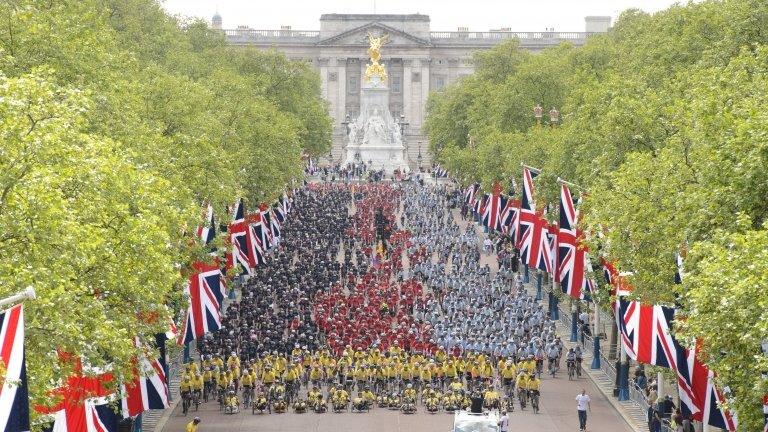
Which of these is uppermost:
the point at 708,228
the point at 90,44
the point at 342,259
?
the point at 90,44

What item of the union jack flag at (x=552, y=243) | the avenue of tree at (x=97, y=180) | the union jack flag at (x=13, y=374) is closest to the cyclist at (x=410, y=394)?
the avenue of tree at (x=97, y=180)

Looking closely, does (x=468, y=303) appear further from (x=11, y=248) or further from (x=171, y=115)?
(x=11, y=248)

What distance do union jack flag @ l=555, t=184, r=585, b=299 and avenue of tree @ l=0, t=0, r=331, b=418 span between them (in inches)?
458

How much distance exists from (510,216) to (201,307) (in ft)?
123

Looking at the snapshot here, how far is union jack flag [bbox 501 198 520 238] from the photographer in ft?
269

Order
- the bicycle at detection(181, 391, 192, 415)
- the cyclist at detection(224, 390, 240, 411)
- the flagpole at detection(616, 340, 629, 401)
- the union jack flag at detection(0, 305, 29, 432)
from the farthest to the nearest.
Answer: the flagpole at detection(616, 340, 629, 401)
the cyclist at detection(224, 390, 240, 411)
the bicycle at detection(181, 391, 192, 415)
the union jack flag at detection(0, 305, 29, 432)

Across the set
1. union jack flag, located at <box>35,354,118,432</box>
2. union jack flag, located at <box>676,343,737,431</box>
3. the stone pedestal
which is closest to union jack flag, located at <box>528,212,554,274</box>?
union jack flag, located at <box>676,343,737,431</box>

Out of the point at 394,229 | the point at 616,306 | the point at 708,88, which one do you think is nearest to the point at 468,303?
the point at 616,306

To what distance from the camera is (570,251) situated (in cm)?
5862

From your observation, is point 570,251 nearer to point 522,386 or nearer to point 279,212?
point 522,386

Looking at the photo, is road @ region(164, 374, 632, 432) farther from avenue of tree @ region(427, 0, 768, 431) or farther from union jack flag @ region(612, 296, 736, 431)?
avenue of tree @ region(427, 0, 768, 431)

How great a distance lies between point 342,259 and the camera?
91562mm

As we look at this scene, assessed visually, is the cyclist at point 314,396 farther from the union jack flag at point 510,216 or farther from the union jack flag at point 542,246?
the union jack flag at point 510,216

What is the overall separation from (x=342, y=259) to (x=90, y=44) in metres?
36.2
